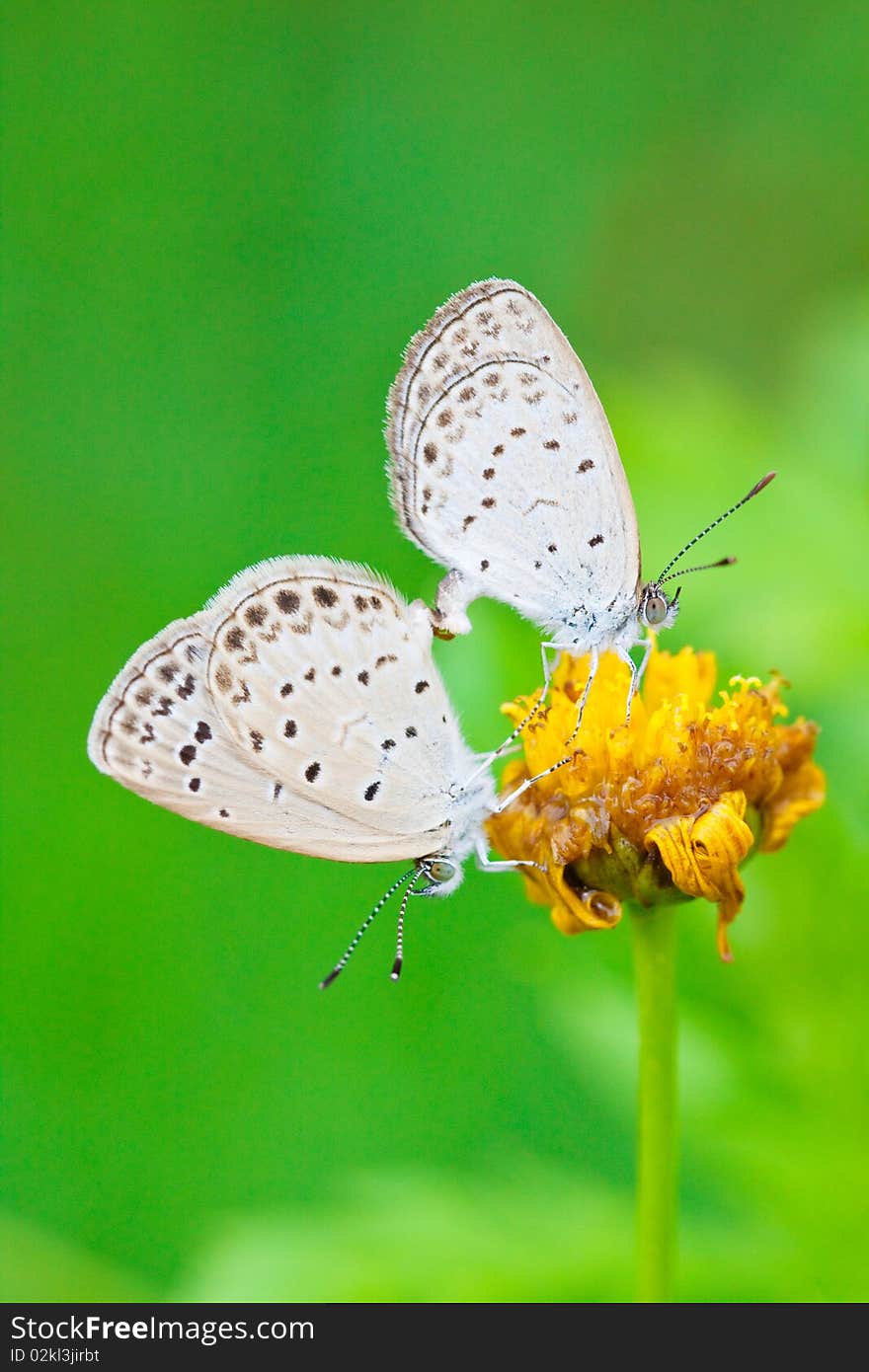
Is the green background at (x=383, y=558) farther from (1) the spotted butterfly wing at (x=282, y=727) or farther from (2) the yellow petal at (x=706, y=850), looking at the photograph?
(2) the yellow petal at (x=706, y=850)

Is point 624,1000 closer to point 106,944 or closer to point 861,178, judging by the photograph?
point 106,944

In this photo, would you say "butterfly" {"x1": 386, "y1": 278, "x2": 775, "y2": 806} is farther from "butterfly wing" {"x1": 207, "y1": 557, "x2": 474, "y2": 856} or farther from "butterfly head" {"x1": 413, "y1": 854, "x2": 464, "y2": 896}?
"butterfly head" {"x1": 413, "y1": 854, "x2": 464, "y2": 896}

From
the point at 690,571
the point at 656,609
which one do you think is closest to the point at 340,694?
the point at 656,609

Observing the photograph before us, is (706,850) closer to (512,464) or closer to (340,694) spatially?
(340,694)

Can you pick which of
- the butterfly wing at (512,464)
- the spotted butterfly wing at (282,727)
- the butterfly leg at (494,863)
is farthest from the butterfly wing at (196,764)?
the butterfly wing at (512,464)

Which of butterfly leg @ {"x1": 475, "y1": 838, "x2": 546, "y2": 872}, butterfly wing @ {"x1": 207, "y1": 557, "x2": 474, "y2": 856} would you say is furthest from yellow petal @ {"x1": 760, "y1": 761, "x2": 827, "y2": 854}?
butterfly wing @ {"x1": 207, "y1": 557, "x2": 474, "y2": 856}
